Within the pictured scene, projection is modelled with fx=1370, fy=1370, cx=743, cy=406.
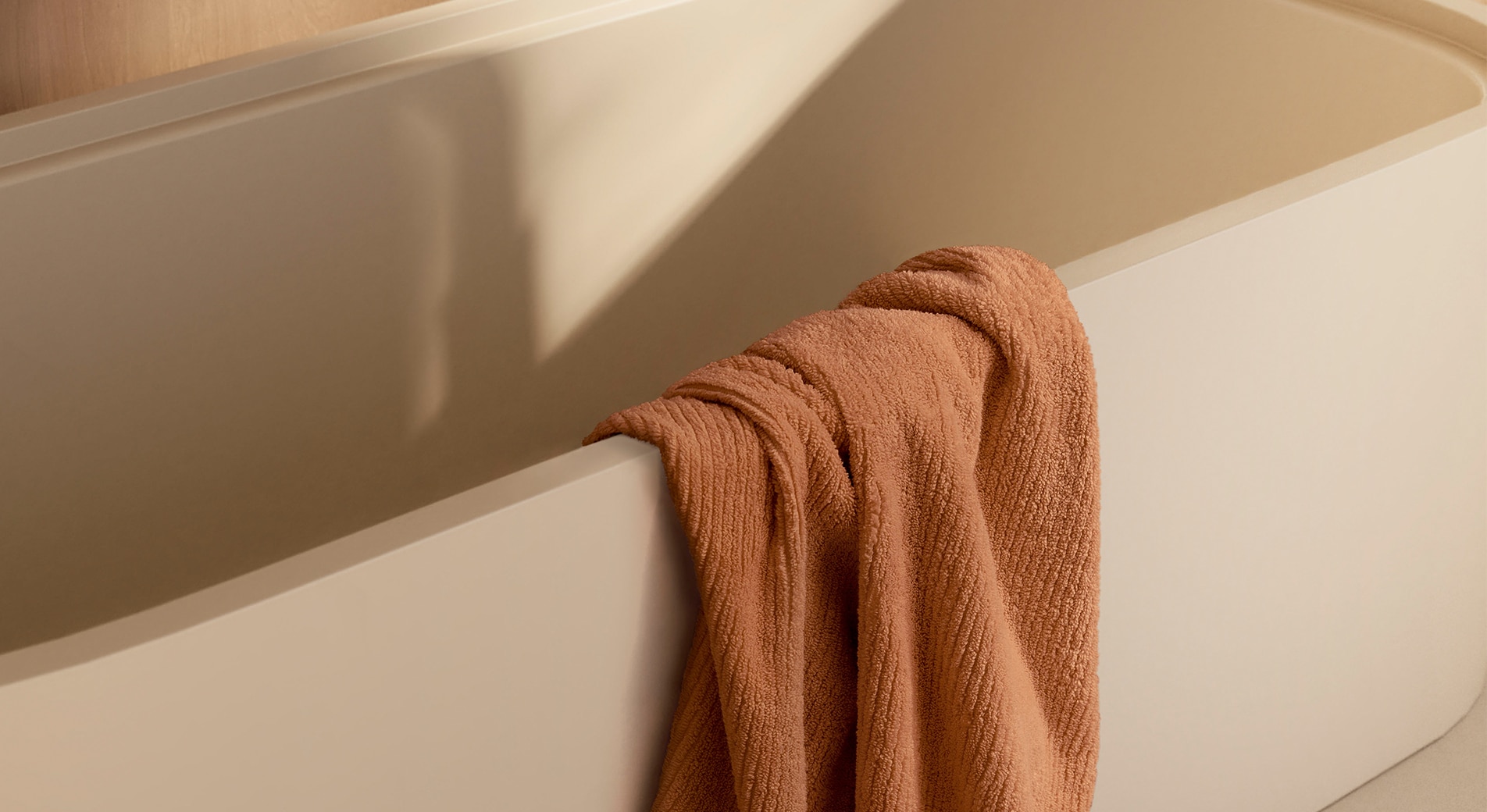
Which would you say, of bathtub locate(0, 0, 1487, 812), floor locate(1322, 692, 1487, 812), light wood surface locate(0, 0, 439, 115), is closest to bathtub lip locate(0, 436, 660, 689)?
bathtub locate(0, 0, 1487, 812)

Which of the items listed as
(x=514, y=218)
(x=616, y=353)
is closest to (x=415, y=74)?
(x=514, y=218)

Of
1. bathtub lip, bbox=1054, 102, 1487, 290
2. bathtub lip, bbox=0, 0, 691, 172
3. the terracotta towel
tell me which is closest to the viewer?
the terracotta towel

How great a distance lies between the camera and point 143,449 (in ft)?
4.11

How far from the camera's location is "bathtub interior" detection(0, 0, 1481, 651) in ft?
3.95

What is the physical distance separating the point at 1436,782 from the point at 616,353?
965 millimetres

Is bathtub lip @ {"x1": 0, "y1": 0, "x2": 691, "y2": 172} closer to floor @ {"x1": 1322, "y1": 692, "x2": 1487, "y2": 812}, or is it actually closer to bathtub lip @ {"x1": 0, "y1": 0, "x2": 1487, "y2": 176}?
bathtub lip @ {"x1": 0, "y1": 0, "x2": 1487, "y2": 176}

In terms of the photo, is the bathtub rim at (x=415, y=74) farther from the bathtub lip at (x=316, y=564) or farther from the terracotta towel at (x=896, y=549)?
the bathtub lip at (x=316, y=564)

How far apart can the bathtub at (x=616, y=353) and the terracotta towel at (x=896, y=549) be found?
43 millimetres

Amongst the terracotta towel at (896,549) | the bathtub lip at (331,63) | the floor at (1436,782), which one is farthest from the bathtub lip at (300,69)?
the floor at (1436,782)

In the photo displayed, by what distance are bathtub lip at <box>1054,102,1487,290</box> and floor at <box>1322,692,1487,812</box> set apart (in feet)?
2.14

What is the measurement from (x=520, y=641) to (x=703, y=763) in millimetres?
156

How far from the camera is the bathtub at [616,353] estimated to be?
0.72 meters

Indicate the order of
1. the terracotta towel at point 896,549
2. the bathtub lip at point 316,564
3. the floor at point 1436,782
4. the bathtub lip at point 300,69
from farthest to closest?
the floor at point 1436,782, the bathtub lip at point 300,69, the terracotta towel at point 896,549, the bathtub lip at point 316,564

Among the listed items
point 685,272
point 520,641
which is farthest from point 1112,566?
point 685,272
